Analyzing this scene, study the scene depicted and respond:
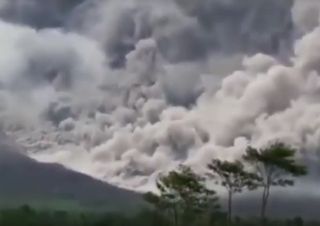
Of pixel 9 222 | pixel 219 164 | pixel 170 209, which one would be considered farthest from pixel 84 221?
pixel 219 164

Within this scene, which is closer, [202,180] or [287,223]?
[202,180]

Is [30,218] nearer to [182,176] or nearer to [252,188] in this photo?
[182,176]

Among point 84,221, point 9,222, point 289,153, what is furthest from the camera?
point 84,221

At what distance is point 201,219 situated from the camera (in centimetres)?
6078

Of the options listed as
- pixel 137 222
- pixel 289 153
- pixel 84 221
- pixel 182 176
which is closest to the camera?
pixel 289 153

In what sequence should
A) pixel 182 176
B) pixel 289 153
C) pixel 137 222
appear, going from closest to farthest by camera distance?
pixel 289 153 < pixel 182 176 < pixel 137 222

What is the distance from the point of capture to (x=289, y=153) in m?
48.4

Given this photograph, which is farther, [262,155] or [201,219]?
[201,219]

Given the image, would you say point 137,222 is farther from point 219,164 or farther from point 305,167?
point 305,167

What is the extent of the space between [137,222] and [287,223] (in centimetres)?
1968

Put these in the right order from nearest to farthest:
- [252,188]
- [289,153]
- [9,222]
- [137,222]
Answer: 1. [289,153]
2. [252,188]
3. [9,222]
4. [137,222]

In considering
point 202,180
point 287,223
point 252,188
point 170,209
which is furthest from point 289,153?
point 287,223

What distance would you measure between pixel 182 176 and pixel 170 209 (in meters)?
4.83

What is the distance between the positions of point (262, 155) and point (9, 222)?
3179 centimetres
